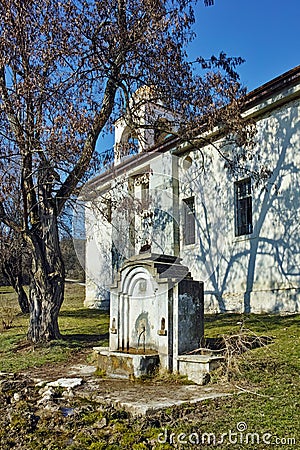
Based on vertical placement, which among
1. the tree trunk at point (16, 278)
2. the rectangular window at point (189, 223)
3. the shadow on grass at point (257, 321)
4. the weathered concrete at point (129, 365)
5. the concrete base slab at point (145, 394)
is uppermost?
the rectangular window at point (189, 223)

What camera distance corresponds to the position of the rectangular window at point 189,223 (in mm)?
17016

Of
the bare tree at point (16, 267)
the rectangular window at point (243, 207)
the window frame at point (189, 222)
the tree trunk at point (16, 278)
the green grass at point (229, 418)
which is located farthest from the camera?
the tree trunk at point (16, 278)

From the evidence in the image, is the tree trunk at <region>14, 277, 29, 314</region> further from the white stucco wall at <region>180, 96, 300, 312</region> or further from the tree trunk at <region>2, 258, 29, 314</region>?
the white stucco wall at <region>180, 96, 300, 312</region>

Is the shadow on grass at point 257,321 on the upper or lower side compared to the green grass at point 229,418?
upper

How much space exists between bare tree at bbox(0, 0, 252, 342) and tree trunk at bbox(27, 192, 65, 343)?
0.02 meters

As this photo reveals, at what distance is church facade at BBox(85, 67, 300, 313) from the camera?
506 inches

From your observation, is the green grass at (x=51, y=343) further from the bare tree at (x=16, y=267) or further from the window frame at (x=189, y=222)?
the window frame at (x=189, y=222)

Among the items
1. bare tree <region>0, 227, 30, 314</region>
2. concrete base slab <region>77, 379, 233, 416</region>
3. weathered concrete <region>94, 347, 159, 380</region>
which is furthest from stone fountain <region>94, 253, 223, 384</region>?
bare tree <region>0, 227, 30, 314</region>

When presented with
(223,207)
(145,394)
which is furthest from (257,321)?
(145,394)

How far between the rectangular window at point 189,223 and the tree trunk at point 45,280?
654cm

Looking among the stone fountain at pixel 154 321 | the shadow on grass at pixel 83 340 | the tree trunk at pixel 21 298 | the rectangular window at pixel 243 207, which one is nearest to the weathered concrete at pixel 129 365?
the stone fountain at pixel 154 321

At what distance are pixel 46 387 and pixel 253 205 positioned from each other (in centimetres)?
883

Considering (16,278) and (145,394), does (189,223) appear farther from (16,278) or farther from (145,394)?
(145,394)

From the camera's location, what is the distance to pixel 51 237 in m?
11.5
